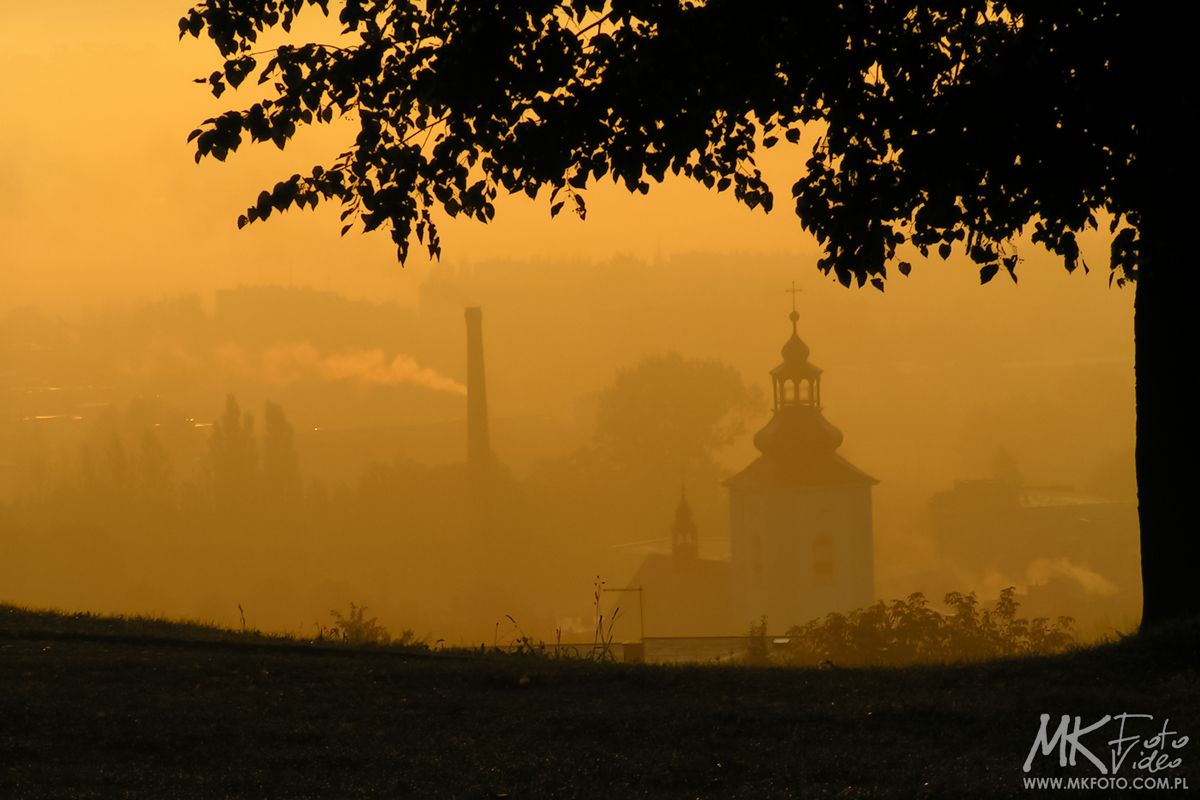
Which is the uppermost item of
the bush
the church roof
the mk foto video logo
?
the mk foto video logo

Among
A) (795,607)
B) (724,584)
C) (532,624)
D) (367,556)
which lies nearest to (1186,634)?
(795,607)

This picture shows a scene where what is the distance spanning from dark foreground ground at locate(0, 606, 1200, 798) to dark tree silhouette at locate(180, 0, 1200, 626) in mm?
2816

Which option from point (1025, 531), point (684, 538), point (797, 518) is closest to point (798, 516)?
point (797, 518)

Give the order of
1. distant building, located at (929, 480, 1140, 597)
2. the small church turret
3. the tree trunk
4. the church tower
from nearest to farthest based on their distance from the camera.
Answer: the tree trunk, the church tower, the small church turret, distant building, located at (929, 480, 1140, 597)

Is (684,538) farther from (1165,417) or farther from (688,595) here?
(1165,417)

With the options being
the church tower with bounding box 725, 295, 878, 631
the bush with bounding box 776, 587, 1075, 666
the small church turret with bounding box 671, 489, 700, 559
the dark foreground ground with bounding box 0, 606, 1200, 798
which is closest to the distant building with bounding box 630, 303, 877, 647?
the church tower with bounding box 725, 295, 878, 631

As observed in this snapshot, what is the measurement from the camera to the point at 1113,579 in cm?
11712

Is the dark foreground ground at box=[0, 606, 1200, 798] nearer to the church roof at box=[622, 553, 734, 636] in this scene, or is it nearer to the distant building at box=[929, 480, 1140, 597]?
the church roof at box=[622, 553, 734, 636]

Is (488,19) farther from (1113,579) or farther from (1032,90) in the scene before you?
(1113,579)

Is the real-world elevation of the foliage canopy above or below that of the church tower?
above

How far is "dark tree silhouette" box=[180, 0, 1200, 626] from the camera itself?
11938mm

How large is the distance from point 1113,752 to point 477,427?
113479mm

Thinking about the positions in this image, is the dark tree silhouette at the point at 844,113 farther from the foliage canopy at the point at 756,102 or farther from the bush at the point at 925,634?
the bush at the point at 925,634

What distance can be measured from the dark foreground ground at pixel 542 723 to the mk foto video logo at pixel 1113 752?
68 millimetres
